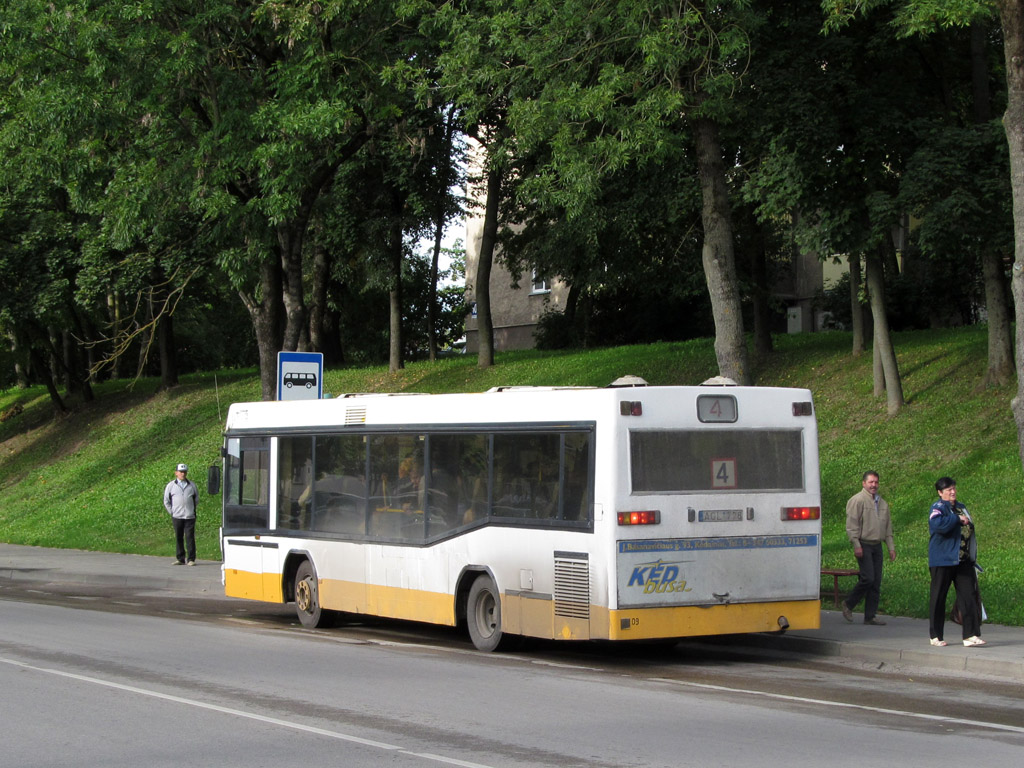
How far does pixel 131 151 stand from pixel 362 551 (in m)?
11.3

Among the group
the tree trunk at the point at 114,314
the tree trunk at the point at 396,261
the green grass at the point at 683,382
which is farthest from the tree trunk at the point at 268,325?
the tree trunk at the point at 114,314

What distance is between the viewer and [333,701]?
368 inches

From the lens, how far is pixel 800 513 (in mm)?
12172

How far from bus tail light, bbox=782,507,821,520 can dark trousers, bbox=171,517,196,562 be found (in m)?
14.1

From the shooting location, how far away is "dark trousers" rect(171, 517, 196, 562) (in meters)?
23.3

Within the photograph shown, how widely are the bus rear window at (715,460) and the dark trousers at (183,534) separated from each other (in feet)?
45.7

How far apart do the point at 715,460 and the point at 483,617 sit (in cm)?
292

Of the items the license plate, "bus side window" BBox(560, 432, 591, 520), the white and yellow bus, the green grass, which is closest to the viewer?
the white and yellow bus

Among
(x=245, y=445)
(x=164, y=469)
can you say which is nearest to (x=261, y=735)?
(x=245, y=445)

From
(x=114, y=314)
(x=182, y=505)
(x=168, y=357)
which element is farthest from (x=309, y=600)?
(x=114, y=314)

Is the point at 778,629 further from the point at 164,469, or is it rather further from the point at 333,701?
the point at 164,469

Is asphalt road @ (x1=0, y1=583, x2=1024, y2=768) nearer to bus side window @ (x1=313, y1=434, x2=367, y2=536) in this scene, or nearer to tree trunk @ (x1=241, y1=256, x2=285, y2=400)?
bus side window @ (x1=313, y1=434, x2=367, y2=536)

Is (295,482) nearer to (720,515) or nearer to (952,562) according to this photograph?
(720,515)

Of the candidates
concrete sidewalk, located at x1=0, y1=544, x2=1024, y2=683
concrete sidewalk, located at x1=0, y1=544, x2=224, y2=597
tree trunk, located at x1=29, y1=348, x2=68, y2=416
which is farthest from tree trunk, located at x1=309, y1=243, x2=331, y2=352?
concrete sidewalk, located at x1=0, y1=544, x2=1024, y2=683
